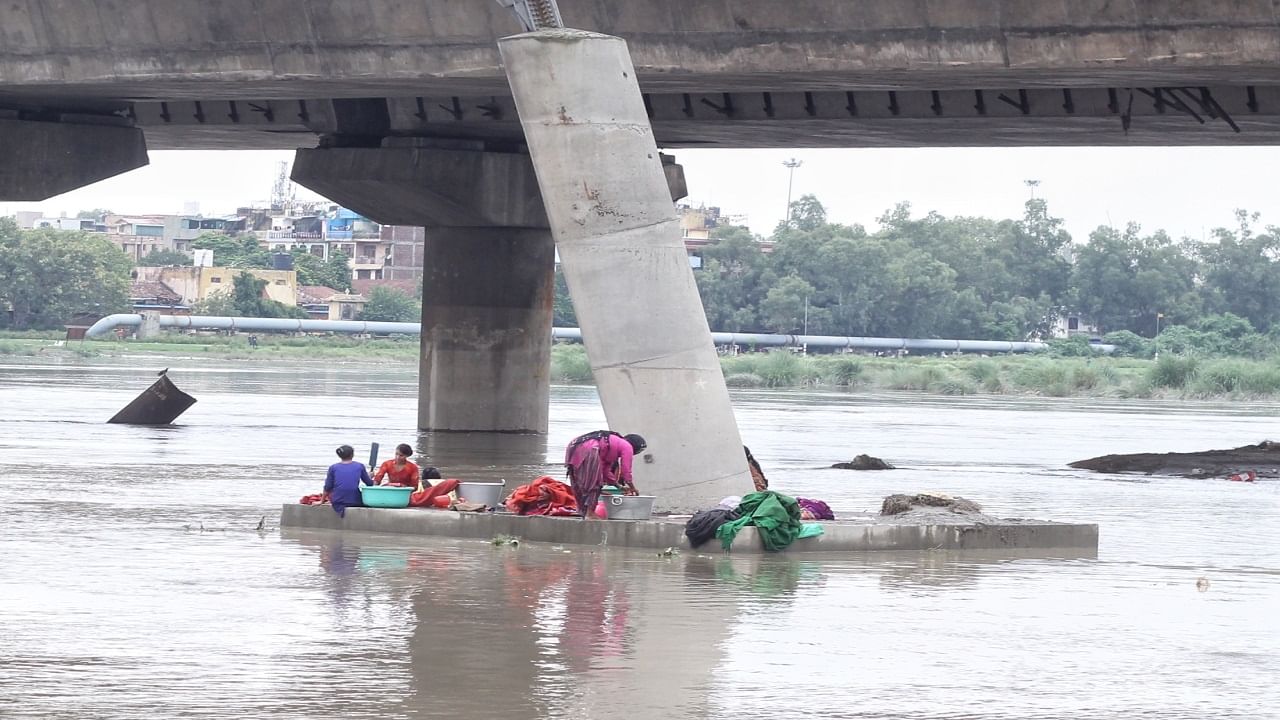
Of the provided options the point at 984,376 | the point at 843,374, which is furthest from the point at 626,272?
the point at 843,374

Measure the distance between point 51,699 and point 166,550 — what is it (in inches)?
294

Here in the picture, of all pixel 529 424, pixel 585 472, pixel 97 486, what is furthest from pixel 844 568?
pixel 529 424

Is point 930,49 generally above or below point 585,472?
above

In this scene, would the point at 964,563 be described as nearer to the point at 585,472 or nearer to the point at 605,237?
the point at 585,472

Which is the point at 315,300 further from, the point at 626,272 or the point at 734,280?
the point at 626,272

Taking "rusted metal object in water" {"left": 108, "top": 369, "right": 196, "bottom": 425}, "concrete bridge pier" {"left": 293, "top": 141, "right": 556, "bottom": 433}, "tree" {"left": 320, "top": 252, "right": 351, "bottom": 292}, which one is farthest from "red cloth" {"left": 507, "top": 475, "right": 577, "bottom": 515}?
"tree" {"left": 320, "top": 252, "right": 351, "bottom": 292}

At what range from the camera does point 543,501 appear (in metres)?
20.2

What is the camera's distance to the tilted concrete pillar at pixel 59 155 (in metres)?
39.1

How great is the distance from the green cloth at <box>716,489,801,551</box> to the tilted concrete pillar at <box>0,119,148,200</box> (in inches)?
905

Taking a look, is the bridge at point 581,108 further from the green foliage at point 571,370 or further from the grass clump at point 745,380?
the grass clump at point 745,380

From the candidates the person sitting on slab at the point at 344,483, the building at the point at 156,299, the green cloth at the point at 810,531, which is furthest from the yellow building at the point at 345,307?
the green cloth at the point at 810,531

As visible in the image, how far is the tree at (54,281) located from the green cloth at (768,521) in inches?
5029

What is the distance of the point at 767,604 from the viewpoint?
1549 centimetres

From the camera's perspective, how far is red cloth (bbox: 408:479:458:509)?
20562mm
